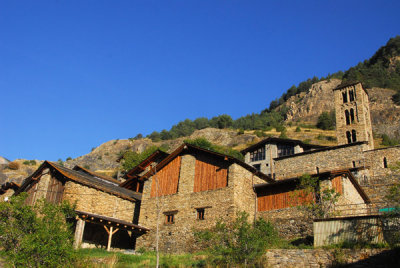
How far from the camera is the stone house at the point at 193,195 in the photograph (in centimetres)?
2766

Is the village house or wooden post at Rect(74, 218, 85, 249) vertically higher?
the village house

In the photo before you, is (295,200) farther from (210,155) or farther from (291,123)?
(291,123)

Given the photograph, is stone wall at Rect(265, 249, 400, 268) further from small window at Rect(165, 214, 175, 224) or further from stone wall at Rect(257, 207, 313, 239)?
small window at Rect(165, 214, 175, 224)

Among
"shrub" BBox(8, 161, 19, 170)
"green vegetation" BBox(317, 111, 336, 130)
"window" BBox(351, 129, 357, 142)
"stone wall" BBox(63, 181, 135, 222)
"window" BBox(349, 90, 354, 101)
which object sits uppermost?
"green vegetation" BBox(317, 111, 336, 130)

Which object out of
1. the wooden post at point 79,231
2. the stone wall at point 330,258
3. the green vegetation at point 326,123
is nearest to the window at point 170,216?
the wooden post at point 79,231

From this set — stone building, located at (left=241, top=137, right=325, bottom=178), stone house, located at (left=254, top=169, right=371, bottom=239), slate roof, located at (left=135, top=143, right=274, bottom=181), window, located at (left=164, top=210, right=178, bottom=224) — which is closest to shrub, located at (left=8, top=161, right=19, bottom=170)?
stone building, located at (left=241, top=137, right=325, bottom=178)

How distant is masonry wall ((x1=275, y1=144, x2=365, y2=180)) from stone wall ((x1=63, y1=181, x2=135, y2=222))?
787 inches

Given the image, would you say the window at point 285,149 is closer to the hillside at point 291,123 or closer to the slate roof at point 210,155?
the slate roof at point 210,155

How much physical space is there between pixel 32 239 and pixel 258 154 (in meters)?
36.2

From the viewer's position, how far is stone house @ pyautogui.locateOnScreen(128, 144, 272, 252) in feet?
90.7

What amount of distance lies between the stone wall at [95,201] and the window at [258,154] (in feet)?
75.1

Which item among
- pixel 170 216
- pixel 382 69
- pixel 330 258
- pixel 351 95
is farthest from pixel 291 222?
pixel 382 69

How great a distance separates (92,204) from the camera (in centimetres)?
2986

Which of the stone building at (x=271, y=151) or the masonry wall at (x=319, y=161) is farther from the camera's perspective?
the stone building at (x=271, y=151)
